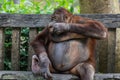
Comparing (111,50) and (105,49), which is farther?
(105,49)

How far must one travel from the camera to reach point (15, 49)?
472 centimetres

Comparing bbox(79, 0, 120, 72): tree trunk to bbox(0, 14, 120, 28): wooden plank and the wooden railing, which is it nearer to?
the wooden railing

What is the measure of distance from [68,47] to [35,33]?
37.8 inches

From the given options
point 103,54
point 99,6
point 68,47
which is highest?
point 99,6

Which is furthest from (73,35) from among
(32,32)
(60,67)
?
(32,32)

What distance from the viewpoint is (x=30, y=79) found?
401 cm

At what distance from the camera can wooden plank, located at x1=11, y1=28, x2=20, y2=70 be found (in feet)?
15.5

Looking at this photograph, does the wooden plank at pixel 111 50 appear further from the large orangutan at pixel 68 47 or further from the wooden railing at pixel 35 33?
the large orangutan at pixel 68 47

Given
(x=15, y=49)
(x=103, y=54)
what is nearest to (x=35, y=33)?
(x=15, y=49)

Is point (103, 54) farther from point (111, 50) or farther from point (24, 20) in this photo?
point (24, 20)

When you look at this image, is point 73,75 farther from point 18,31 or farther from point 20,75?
point 18,31

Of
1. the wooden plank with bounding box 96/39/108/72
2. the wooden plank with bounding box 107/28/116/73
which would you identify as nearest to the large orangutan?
the wooden plank with bounding box 107/28/116/73

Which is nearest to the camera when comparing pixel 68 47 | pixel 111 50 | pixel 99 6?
pixel 68 47

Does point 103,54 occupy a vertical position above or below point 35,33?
below
